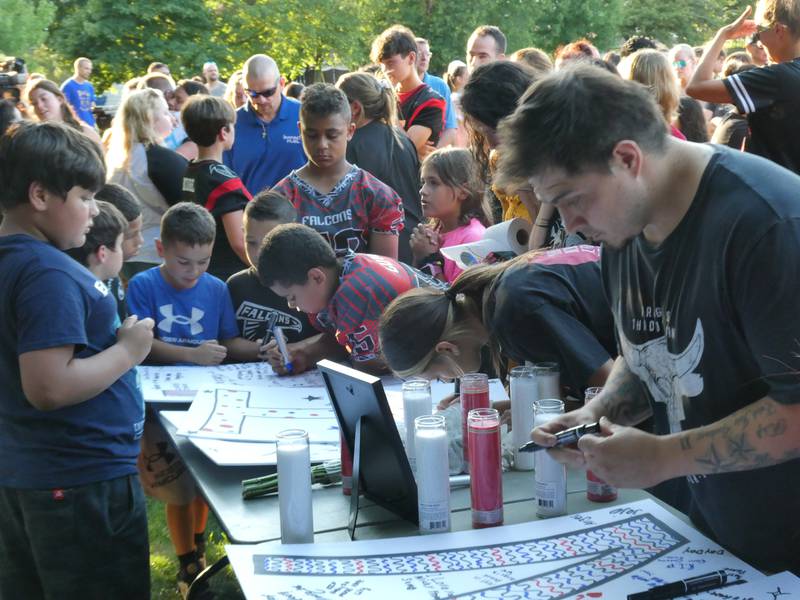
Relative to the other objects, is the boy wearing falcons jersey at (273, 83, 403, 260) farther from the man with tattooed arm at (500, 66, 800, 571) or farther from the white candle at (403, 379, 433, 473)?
the man with tattooed arm at (500, 66, 800, 571)

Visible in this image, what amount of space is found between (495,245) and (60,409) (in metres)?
1.53

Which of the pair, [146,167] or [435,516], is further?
[146,167]

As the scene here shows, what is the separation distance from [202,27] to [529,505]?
21022mm

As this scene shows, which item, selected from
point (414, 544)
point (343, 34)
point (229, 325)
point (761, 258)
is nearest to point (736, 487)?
point (761, 258)

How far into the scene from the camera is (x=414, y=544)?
1.85m

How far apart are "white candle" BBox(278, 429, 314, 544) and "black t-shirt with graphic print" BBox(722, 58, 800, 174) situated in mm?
2640

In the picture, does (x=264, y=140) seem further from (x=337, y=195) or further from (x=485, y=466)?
(x=485, y=466)

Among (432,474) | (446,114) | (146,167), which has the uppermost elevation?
(446,114)

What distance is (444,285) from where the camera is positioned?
10.3 ft

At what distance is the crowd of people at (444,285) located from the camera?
1509 millimetres

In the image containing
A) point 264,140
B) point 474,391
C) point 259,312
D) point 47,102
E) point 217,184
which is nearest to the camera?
point 474,391

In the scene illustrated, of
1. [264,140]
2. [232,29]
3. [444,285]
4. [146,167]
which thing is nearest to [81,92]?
[232,29]

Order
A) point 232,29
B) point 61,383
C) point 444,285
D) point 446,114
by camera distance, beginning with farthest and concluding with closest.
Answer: point 232,29 → point 446,114 → point 444,285 → point 61,383

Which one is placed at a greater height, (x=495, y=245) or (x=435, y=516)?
(x=495, y=245)
